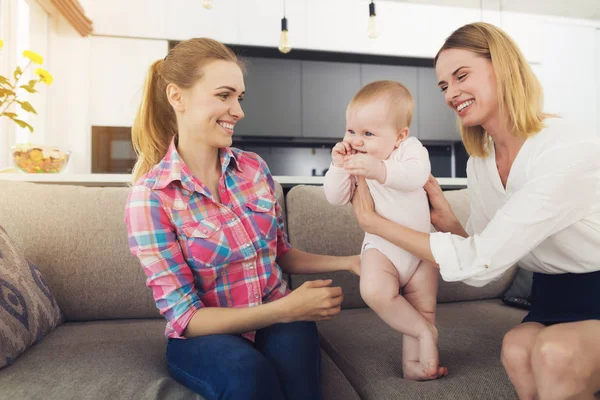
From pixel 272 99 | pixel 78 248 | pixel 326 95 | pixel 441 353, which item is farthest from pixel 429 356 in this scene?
pixel 326 95

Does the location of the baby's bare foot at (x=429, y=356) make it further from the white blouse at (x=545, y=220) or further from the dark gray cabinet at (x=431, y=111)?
the dark gray cabinet at (x=431, y=111)

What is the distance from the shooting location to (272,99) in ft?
14.7

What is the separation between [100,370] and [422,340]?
2.52ft

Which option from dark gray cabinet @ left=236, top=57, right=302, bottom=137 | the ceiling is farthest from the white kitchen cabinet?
the ceiling

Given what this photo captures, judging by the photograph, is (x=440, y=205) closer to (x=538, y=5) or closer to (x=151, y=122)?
(x=151, y=122)

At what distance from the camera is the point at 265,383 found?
852 mm

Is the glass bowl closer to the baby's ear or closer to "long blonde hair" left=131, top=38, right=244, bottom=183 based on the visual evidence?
"long blonde hair" left=131, top=38, right=244, bottom=183

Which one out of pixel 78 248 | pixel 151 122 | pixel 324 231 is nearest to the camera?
pixel 151 122

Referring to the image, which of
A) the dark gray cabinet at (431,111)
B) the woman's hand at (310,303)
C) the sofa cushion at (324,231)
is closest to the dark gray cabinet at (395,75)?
the dark gray cabinet at (431,111)

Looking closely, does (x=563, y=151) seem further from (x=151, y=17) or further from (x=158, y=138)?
(x=151, y=17)

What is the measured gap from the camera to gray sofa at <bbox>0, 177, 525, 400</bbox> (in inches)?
38.9

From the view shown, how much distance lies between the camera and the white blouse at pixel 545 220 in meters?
0.96

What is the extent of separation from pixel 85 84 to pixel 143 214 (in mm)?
3513

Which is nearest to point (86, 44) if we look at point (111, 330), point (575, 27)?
point (111, 330)
